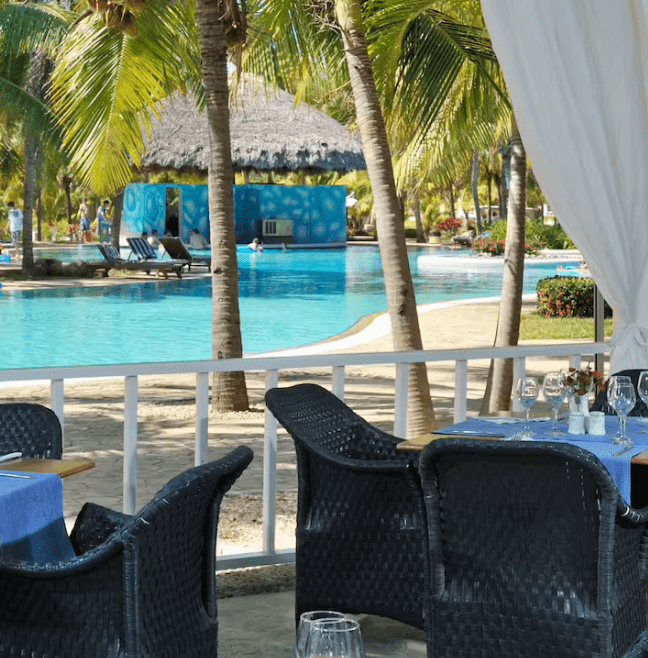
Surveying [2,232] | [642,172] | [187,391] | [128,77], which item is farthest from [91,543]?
[2,232]

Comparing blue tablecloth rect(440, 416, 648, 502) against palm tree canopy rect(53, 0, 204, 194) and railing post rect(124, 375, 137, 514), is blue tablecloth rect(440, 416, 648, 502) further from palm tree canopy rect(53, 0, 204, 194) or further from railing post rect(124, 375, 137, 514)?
palm tree canopy rect(53, 0, 204, 194)

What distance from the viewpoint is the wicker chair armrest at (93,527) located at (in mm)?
2719

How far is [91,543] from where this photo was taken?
2.72 m

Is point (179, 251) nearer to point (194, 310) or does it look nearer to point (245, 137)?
point (245, 137)

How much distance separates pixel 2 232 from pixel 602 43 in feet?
144

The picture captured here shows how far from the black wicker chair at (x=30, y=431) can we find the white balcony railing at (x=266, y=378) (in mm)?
332

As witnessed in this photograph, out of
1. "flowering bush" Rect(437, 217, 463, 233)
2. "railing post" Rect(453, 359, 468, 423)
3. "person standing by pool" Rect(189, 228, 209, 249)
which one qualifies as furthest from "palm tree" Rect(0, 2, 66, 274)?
"flowering bush" Rect(437, 217, 463, 233)

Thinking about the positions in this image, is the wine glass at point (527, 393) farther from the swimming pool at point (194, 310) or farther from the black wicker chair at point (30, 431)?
the swimming pool at point (194, 310)

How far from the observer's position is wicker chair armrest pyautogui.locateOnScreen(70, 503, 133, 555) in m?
2.72

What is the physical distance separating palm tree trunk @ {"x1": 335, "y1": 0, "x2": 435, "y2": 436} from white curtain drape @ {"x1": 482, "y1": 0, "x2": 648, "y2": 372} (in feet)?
8.84

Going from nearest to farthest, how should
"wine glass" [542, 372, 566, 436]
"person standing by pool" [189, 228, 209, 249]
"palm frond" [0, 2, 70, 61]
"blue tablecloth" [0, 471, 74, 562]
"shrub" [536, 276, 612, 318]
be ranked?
1. "blue tablecloth" [0, 471, 74, 562]
2. "wine glass" [542, 372, 566, 436]
3. "shrub" [536, 276, 612, 318]
4. "palm frond" [0, 2, 70, 61]
5. "person standing by pool" [189, 228, 209, 249]

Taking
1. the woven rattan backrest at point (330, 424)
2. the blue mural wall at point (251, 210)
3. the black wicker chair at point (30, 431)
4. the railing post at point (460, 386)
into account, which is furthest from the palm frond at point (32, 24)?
the black wicker chair at point (30, 431)

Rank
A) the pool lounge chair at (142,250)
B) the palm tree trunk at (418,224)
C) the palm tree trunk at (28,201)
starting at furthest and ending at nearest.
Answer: the palm tree trunk at (418,224) → the palm tree trunk at (28,201) → the pool lounge chair at (142,250)

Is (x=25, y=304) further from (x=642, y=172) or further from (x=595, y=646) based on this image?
(x=595, y=646)
